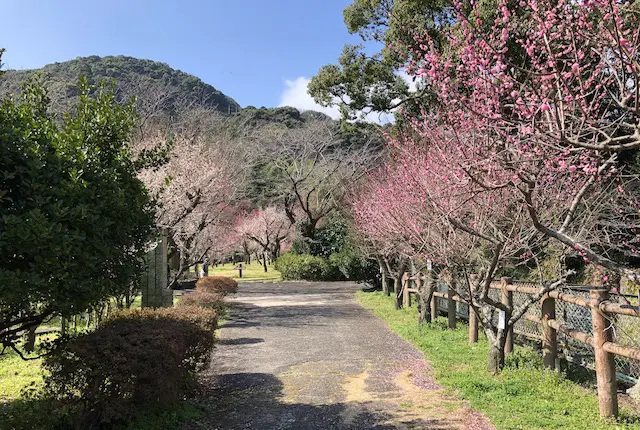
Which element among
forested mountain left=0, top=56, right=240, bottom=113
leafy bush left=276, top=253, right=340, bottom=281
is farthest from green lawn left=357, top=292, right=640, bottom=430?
leafy bush left=276, top=253, right=340, bottom=281

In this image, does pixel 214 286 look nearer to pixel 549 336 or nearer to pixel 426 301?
pixel 426 301

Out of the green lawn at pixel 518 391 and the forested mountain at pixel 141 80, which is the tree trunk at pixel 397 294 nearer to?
the green lawn at pixel 518 391

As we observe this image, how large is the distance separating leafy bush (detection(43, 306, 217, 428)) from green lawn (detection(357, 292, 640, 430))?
3296mm

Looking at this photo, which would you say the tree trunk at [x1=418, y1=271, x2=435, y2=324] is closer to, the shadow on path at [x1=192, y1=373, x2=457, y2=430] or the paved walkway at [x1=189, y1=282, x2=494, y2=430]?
the paved walkway at [x1=189, y1=282, x2=494, y2=430]

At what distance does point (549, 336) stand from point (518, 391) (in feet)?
3.41

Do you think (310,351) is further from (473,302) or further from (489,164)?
(489,164)

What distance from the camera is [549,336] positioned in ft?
21.1

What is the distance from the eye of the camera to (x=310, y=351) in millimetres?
8930

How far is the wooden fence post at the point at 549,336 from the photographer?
21.1ft

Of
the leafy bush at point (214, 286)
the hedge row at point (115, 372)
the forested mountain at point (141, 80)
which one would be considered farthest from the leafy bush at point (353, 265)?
the hedge row at point (115, 372)

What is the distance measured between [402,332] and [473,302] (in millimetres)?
4065

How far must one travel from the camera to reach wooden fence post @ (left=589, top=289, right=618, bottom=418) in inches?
191

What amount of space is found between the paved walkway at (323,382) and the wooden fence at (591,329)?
131cm

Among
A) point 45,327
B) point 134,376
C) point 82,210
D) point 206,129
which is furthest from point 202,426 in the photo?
point 206,129
